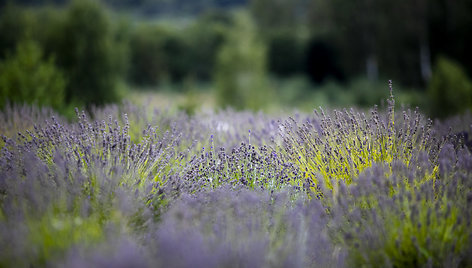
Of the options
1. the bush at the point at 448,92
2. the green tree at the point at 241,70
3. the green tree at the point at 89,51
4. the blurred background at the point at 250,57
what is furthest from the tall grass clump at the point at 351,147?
the green tree at the point at 241,70

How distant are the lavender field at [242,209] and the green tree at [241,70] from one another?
30.4 ft

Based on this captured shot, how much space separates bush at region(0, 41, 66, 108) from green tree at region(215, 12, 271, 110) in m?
6.12

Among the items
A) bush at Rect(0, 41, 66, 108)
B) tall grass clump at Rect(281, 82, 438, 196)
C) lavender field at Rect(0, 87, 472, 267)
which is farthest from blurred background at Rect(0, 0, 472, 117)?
lavender field at Rect(0, 87, 472, 267)

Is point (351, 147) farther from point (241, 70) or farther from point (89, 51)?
point (241, 70)

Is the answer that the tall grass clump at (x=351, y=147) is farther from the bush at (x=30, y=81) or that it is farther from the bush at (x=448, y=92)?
the bush at (x=448, y=92)

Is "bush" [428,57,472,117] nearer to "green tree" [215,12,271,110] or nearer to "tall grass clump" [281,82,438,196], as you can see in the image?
"green tree" [215,12,271,110]

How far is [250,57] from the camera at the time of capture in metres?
13.0

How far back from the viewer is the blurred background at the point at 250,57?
27.3 ft

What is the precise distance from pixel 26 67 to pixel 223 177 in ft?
19.3

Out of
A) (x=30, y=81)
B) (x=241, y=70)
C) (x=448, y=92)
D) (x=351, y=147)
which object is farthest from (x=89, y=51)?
(x=351, y=147)

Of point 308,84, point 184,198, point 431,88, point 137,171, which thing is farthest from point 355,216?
point 308,84

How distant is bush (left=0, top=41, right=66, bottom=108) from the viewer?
19.9 feet

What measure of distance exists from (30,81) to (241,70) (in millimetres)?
7488

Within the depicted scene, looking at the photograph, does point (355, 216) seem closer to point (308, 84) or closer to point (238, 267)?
point (238, 267)
